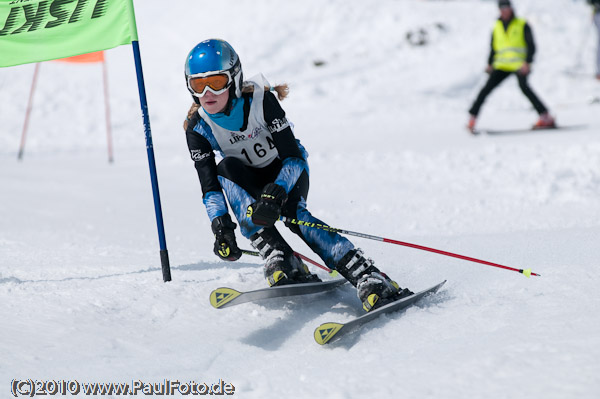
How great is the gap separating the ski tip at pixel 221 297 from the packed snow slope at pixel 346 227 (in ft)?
0.48

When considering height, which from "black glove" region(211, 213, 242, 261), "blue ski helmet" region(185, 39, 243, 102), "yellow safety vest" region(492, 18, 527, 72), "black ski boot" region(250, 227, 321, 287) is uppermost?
"blue ski helmet" region(185, 39, 243, 102)

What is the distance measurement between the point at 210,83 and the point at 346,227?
284 cm

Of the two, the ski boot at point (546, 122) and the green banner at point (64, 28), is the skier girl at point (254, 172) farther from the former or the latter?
the ski boot at point (546, 122)

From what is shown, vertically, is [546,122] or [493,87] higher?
[493,87]

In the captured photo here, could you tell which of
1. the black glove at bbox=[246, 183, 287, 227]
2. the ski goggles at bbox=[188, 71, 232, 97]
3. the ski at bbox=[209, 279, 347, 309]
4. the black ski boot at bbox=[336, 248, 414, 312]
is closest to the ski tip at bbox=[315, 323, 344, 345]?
the black ski boot at bbox=[336, 248, 414, 312]

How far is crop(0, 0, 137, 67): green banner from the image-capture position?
13.1ft

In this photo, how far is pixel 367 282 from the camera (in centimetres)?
329

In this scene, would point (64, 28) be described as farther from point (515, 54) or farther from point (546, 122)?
point (546, 122)

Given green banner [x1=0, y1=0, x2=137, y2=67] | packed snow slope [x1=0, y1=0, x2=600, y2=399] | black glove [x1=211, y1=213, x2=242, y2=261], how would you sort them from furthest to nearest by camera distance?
green banner [x1=0, y1=0, x2=137, y2=67], black glove [x1=211, y1=213, x2=242, y2=261], packed snow slope [x1=0, y1=0, x2=600, y2=399]

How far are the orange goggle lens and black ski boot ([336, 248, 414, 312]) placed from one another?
1.23m

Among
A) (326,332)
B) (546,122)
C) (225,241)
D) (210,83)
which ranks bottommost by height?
(546,122)

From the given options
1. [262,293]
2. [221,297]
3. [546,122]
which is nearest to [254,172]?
[262,293]

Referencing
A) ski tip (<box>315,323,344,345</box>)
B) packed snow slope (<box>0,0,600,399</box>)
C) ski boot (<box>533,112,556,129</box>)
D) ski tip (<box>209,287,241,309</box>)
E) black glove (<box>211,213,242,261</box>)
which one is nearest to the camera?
packed snow slope (<box>0,0,600,399</box>)

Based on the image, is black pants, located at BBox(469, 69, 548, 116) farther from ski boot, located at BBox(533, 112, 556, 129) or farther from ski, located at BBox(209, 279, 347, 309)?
ski, located at BBox(209, 279, 347, 309)
